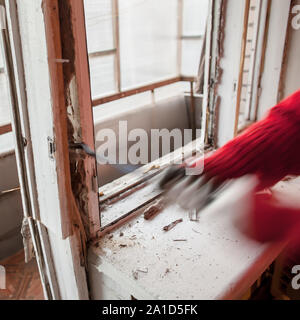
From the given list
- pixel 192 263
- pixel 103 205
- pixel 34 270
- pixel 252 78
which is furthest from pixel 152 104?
pixel 192 263

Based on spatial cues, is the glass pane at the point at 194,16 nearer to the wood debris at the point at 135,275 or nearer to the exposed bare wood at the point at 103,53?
the exposed bare wood at the point at 103,53

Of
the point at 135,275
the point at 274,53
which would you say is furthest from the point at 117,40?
the point at 135,275

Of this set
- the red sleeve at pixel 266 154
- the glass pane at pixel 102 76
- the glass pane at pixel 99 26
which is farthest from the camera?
the glass pane at pixel 102 76

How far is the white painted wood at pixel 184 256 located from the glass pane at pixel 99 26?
1.84 meters

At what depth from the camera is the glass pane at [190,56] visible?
141 inches

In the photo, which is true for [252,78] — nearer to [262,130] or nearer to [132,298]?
[262,130]

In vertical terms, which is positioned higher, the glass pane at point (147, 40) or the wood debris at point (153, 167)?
the glass pane at point (147, 40)

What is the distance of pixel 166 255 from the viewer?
83 cm

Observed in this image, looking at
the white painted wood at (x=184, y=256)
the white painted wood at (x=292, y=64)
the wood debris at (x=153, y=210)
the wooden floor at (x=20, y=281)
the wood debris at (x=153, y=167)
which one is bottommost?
the wooden floor at (x=20, y=281)

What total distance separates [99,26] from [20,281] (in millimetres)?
1963

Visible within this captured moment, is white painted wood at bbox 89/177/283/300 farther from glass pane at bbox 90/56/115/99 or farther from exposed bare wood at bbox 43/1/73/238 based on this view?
glass pane at bbox 90/56/115/99

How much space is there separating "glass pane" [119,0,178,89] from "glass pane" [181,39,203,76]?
0.39ft

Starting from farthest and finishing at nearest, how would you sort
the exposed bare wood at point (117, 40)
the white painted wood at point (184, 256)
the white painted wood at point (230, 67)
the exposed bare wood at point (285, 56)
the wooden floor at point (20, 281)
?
1. the exposed bare wood at point (117, 40)
2. the wooden floor at point (20, 281)
3. the exposed bare wood at point (285, 56)
4. the white painted wood at point (230, 67)
5. the white painted wood at point (184, 256)

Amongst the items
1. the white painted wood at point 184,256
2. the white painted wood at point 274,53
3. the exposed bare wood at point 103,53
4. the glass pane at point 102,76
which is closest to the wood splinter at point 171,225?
the white painted wood at point 184,256
